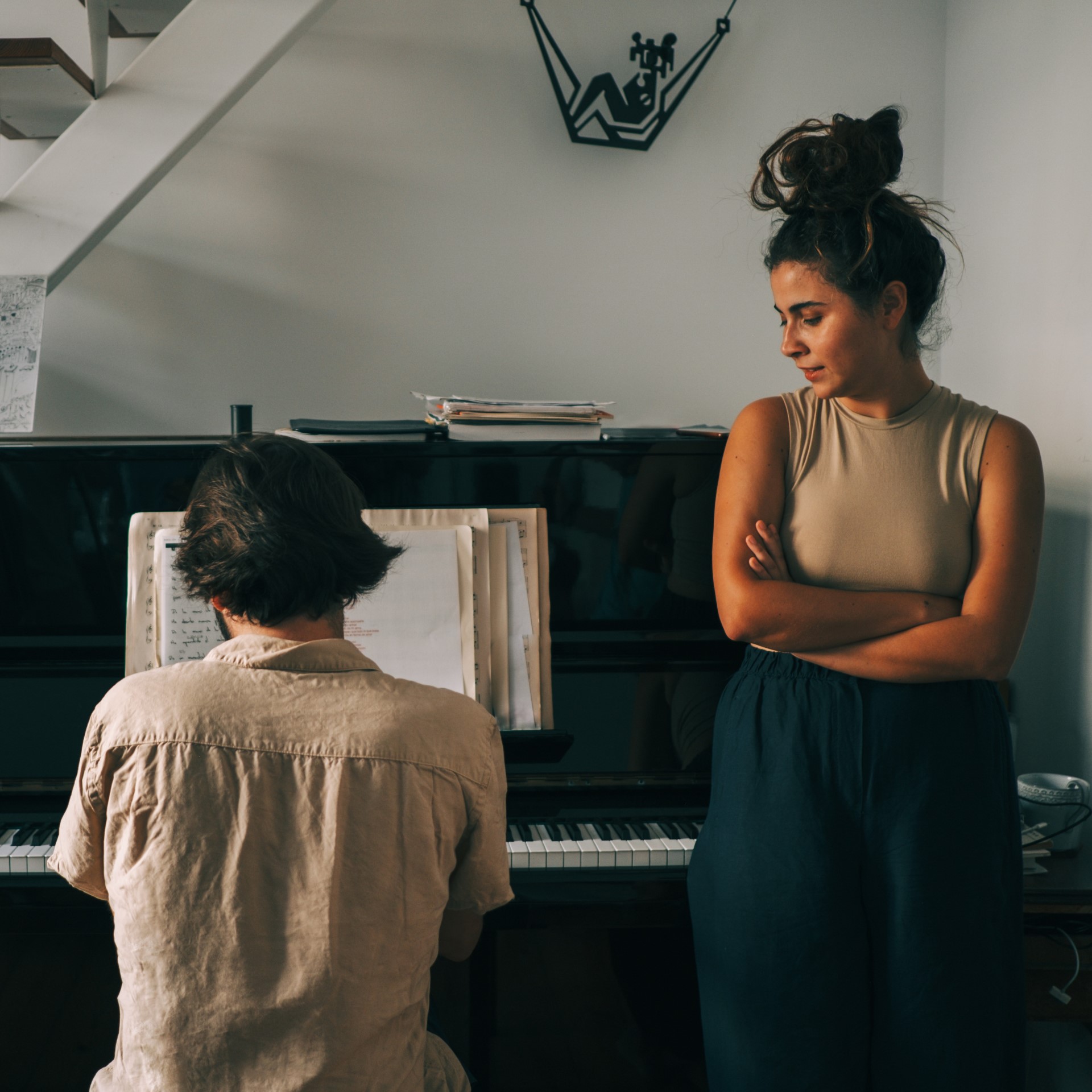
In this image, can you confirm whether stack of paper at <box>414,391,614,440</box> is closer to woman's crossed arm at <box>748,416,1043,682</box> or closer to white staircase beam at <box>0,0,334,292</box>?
woman's crossed arm at <box>748,416,1043,682</box>

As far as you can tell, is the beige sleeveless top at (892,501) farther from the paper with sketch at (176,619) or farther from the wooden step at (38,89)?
the wooden step at (38,89)

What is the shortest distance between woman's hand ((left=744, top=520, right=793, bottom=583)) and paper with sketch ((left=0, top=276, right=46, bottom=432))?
140cm

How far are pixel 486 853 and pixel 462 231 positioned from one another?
1.67 meters

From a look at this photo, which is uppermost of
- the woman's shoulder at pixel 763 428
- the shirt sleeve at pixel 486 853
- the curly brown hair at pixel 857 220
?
the curly brown hair at pixel 857 220

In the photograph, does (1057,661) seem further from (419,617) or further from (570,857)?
(419,617)

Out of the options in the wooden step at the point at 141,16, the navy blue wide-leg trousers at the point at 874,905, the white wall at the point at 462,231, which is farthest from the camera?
the white wall at the point at 462,231

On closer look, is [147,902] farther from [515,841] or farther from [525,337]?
[525,337]

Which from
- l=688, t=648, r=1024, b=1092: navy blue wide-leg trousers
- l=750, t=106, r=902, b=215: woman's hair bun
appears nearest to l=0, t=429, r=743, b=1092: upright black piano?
l=688, t=648, r=1024, b=1092: navy blue wide-leg trousers

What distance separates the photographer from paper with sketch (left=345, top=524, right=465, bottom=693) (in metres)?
1.54

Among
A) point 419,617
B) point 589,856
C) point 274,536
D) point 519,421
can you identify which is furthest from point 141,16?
point 589,856

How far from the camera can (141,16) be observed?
2150 millimetres

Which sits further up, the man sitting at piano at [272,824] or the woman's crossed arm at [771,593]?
the woman's crossed arm at [771,593]

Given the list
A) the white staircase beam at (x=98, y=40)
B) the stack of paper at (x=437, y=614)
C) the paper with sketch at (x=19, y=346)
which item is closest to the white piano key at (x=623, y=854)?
the stack of paper at (x=437, y=614)

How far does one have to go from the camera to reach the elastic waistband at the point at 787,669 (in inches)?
49.9
